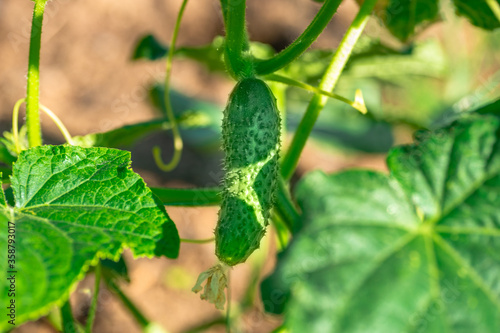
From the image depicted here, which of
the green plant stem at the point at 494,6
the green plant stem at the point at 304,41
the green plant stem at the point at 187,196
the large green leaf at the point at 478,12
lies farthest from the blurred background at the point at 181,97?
the green plant stem at the point at 304,41

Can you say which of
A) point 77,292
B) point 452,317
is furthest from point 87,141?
point 77,292

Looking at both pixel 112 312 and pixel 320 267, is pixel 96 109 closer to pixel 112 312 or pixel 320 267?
pixel 112 312

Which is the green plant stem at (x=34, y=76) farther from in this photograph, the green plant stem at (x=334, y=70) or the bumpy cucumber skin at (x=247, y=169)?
the green plant stem at (x=334, y=70)

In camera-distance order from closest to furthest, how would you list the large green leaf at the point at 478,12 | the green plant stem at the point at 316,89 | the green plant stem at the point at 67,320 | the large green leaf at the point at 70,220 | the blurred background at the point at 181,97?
the large green leaf at the point at 70,220
the green plant stem at the point at 316,89
the green plant stem at the point at 67,320
the large green leaf at the point at 478,12
the blurred background at the point at 181,97

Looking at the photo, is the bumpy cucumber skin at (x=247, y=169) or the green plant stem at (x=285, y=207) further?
the green plant stem at (x=285, y=207)

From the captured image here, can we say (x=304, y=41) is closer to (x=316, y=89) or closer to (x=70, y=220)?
(x=316, y=89)

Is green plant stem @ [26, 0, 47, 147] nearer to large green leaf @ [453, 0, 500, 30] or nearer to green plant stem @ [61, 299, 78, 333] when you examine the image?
green plant stem @ [61, 299, 78, 333]

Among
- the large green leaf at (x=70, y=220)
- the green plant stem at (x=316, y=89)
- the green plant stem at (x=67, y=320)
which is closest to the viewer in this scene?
the large green leaf at (x=70, y=220)
